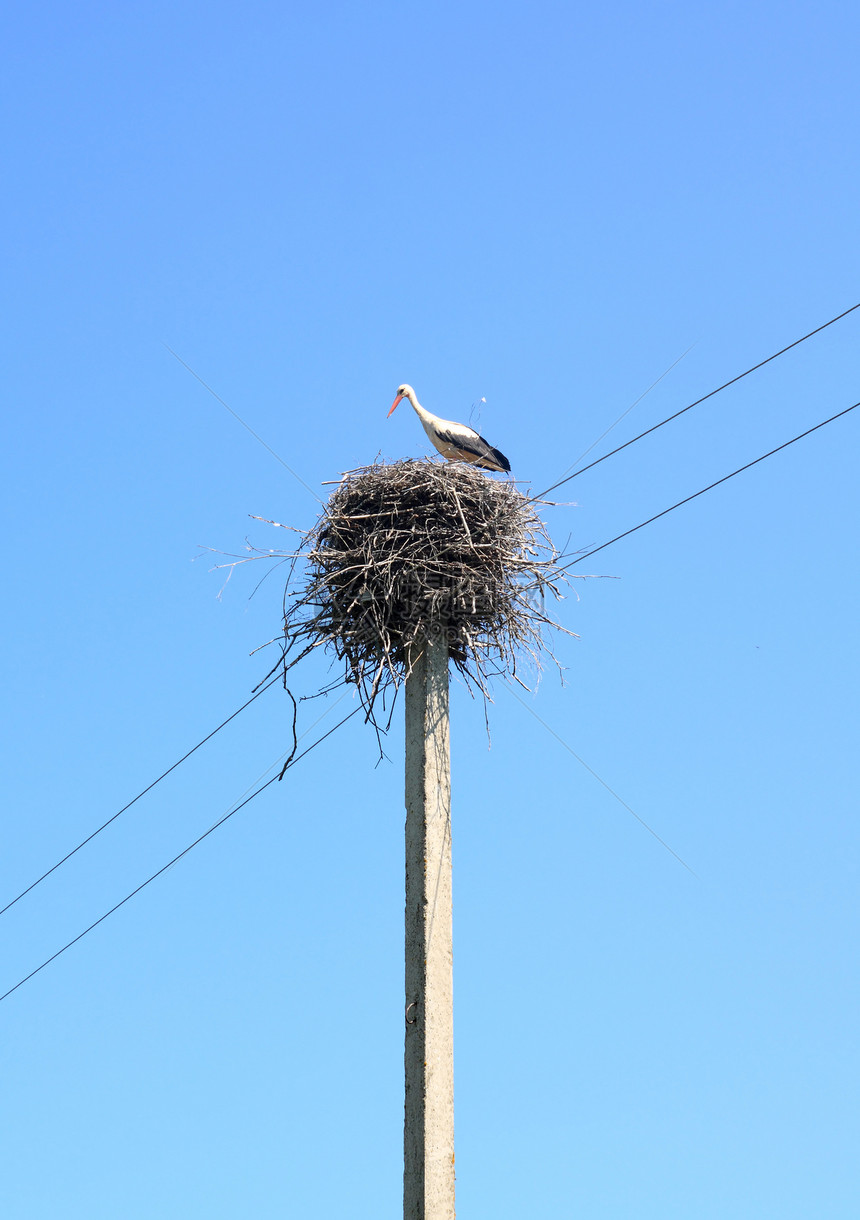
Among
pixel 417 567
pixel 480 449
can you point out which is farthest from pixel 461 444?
pixel 417 567

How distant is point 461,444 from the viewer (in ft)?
31.3

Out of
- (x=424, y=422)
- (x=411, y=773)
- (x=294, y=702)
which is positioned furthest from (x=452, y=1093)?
(x=424, y=422)

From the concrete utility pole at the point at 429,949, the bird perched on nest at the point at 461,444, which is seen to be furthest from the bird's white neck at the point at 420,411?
the concrete utility pole at the point at 429,949

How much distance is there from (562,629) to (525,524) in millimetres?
765

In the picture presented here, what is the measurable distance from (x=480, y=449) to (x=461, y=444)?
0.16m

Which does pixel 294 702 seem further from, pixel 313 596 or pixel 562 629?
Answer: pixel 562 629

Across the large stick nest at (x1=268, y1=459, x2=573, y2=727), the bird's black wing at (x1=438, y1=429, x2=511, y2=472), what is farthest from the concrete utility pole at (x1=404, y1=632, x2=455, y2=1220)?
the bird's black wing at (x1=438, y1=429, x2=511, y2=472)

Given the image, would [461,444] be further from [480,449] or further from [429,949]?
[429,949]

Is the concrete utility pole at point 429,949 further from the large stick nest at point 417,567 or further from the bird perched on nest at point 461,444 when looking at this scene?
the bird perched on nest at point 461,444

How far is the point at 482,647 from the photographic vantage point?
22.0 feet

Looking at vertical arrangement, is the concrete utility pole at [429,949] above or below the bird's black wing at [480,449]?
below

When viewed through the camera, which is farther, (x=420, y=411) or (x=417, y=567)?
(x=420, y=411)

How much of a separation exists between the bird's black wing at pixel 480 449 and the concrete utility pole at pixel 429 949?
3.36m

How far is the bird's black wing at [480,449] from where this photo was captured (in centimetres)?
944
